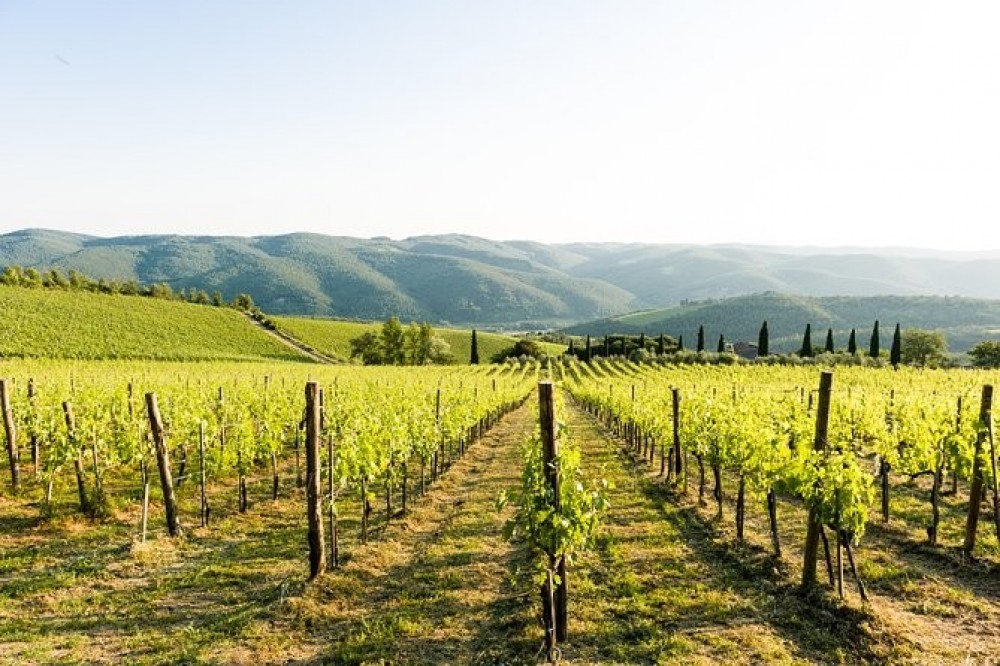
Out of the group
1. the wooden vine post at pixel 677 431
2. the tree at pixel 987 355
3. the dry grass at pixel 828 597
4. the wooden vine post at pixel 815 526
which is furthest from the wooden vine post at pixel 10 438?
the tree at pixel 987 355

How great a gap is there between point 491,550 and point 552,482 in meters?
4.65

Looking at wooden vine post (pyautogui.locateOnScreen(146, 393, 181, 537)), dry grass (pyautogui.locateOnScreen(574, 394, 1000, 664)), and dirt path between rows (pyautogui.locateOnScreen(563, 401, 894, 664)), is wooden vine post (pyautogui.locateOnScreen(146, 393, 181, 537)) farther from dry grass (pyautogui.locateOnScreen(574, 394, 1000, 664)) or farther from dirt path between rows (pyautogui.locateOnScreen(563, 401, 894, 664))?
dry grass (pyautogui.locateOnScreen(574, 394, 1000, 664))

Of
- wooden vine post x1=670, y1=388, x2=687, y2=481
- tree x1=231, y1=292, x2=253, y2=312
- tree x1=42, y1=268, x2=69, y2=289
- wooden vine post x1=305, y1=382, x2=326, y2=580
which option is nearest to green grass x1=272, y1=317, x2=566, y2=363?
tree x1=231, y1=292, x2=253, y2=312

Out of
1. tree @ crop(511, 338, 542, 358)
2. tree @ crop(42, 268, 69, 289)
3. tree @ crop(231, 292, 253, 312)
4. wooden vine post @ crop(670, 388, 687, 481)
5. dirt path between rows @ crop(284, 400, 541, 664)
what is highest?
tree @ crop(42, 268, 69, 289)

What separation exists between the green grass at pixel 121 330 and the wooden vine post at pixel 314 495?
209 feet

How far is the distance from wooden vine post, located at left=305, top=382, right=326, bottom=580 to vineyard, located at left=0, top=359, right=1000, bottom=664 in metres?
0.05

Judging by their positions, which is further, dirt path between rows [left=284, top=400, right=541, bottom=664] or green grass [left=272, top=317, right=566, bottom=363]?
green grass [left=272, top=317, right=566, bottom=363]

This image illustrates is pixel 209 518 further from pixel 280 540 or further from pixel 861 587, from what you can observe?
pixel 861 587

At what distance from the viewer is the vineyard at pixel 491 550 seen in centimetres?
784

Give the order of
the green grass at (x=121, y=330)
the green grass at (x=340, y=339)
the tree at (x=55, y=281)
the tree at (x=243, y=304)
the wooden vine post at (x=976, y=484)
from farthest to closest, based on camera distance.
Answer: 1. the tree at (x=243, y=304)
2. the green grass at (x=340, y=339)
3. the tree at (x=55, y=281)
4. the green grass at (x=121, y=330)
5. the wooden vine post at (x=976, y=484)

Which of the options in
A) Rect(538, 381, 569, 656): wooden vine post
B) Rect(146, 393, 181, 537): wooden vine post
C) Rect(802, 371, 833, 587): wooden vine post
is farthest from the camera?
Rect(146, 393, 181, 537): wooden vine post

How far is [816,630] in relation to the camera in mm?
8219

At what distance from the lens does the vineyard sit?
7.84 m

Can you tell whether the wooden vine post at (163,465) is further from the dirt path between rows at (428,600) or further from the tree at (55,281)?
the tree at (55,281)
